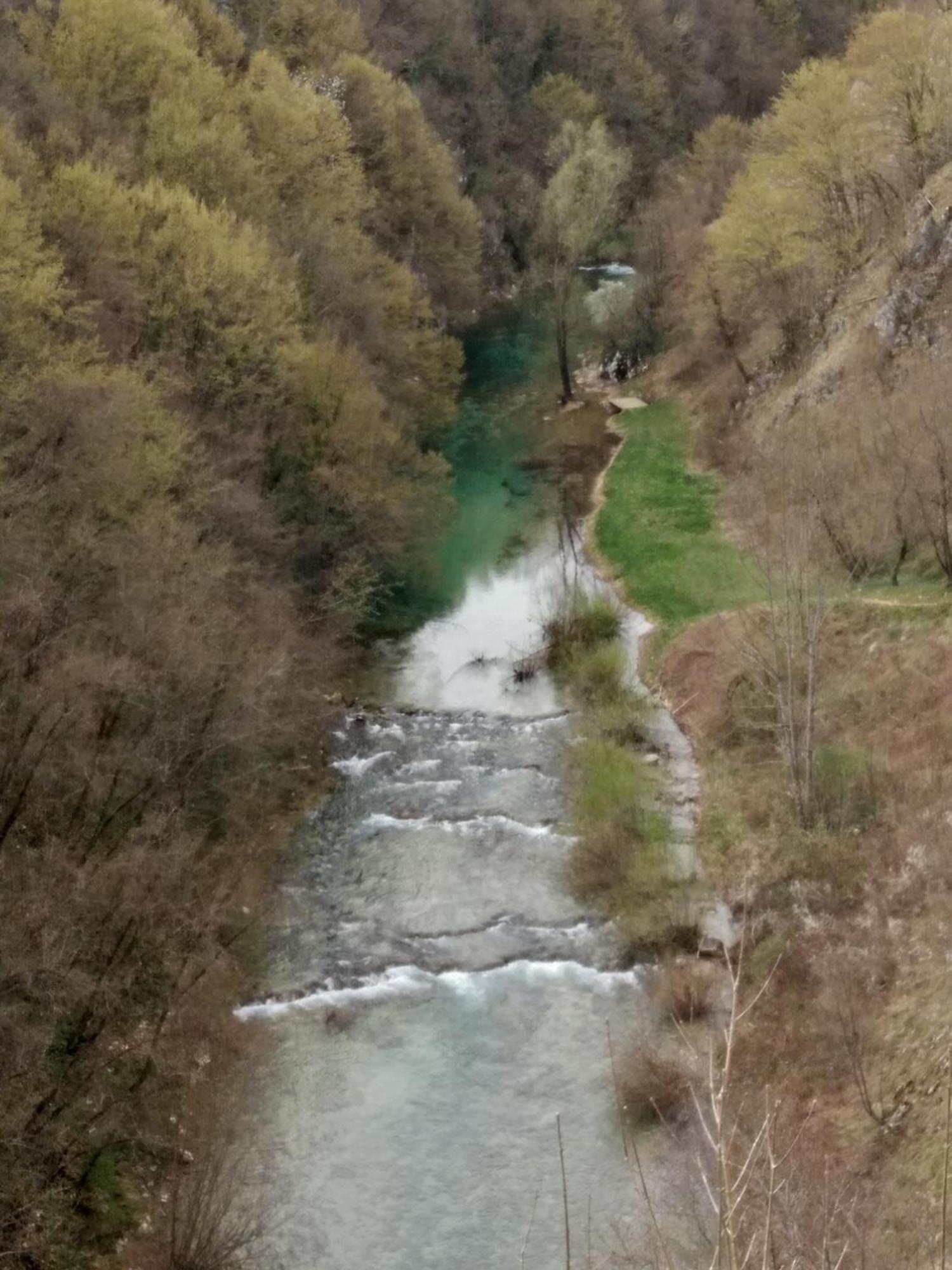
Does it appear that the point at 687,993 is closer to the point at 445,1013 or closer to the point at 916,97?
the point at 445,1013

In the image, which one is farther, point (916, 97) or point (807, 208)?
point (807, 208)

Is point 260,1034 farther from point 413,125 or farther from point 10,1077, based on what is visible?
point 413,125

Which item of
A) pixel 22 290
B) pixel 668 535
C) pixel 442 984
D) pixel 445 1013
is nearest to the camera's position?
pixel 445 1013

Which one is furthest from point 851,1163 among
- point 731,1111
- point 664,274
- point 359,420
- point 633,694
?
point 664,274

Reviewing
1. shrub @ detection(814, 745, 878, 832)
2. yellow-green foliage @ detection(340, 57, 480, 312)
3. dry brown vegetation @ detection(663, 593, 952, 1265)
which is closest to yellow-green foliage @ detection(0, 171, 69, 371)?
Answer: dry brown vegetation @ detection(663, 593, 952, 1265)

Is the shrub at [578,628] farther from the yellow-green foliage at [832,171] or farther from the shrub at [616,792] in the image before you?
the yellow-green foliage at [832,171]

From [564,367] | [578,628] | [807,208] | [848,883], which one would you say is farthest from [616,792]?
[564,367]

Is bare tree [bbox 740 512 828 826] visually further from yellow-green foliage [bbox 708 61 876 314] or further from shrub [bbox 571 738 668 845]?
yellow-green foliage [bbox 708 61 876 314]
